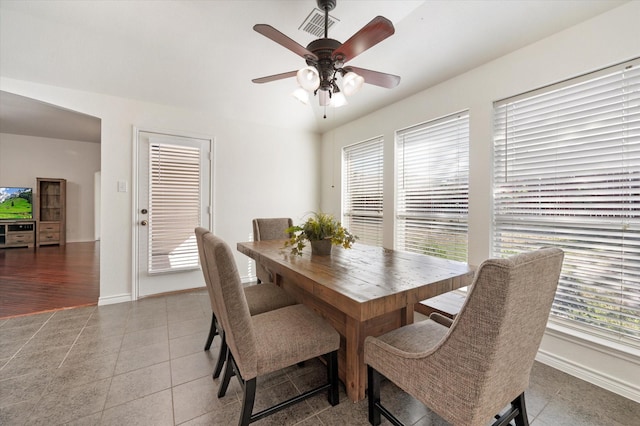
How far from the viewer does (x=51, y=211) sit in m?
6.68

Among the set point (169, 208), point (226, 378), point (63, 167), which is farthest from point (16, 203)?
point (226, 378)

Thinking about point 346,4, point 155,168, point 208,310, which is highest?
point 346,4

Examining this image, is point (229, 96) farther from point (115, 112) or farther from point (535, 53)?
point (535, 53)

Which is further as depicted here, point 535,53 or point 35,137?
point 35,137

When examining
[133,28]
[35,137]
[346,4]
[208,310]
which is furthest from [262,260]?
[35,137]

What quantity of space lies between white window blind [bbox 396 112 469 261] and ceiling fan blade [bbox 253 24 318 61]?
1.73 metres

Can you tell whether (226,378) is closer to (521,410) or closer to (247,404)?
(247,404)

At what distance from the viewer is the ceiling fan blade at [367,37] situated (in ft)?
4.56

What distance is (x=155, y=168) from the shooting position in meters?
3.36

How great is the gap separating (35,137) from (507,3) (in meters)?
9.47

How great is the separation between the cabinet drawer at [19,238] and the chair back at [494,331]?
9214mm

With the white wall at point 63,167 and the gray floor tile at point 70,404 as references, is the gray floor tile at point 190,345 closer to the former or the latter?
the gray floor tile at point 70,404

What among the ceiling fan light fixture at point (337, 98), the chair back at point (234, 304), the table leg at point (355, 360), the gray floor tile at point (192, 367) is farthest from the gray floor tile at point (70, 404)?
the ceiling fan light fixture at point (337, 98)

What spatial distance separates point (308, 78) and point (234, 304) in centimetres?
143
